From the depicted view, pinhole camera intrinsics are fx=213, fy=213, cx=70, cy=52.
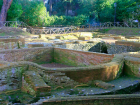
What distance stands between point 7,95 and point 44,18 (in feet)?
77.5

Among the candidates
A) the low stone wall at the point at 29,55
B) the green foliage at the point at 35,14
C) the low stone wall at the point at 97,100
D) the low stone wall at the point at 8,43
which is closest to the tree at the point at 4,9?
the green foliage at the point at 35,14

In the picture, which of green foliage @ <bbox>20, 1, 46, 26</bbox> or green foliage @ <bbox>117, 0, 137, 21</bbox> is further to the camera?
green foliage @ <bbox>20, 1, 46, 26</bbox>

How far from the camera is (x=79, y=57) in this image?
37.1 ft

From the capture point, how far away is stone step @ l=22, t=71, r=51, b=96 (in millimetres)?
6020

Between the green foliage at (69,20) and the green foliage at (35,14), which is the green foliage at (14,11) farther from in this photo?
the green foliage at (69,20)

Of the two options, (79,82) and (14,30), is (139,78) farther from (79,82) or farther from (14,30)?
(14,30)

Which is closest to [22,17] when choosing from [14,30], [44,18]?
[44,18]

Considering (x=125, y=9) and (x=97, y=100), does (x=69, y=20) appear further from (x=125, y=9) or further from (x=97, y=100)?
(x=97, y=100)

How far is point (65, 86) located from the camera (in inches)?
280

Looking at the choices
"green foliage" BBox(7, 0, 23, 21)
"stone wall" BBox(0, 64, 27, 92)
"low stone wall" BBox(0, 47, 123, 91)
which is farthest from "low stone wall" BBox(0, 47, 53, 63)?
"green foliage" BBox(7, 0, 23, 21)

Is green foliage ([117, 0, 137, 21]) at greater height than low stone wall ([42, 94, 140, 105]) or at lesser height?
greater

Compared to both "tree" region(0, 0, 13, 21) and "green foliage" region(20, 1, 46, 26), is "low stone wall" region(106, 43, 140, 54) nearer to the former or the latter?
"green foliage" region(20, 1, 46, 26)

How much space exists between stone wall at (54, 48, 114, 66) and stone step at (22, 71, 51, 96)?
13.0 ft

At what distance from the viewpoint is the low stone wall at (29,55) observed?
10.7 metres
